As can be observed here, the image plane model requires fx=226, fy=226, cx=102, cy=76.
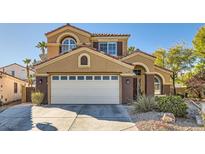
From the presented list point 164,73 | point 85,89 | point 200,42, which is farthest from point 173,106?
point 164,73

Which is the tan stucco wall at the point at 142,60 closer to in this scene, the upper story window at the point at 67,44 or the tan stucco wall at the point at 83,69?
the tan stucco wall at the point at 83,69

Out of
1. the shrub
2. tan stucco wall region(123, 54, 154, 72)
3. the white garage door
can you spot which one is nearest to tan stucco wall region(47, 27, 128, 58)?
tan stucco wall region(123, 54, 154, 72)

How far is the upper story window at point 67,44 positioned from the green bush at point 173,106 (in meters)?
13.5

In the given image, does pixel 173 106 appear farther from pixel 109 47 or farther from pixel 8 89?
pixel 8 89

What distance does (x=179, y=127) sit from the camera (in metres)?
10.2

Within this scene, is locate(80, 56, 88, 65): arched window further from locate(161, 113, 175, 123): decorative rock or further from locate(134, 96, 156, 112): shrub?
locate(161, 113, 175, 123): decorative rock

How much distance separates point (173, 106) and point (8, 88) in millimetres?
19572

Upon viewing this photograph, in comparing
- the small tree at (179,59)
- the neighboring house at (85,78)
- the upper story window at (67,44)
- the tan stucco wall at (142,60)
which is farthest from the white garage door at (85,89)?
the small tree at (179,59)

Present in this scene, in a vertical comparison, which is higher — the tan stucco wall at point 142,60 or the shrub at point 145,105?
the tan stucco wall at point 142,60

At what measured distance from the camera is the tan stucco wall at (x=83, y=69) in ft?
62.2

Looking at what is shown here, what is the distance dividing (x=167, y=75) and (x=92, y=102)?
488 inches
